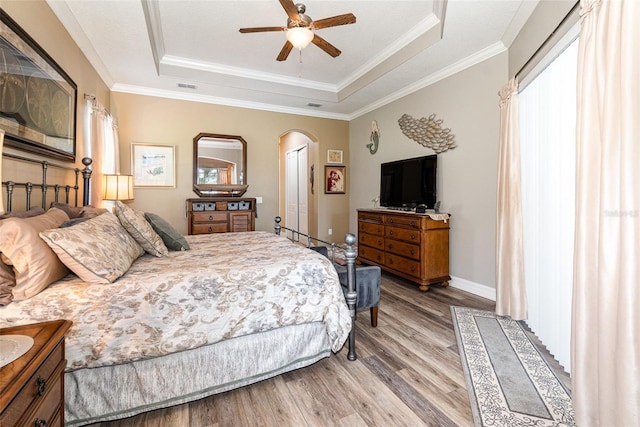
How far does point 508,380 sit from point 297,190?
19.7ft

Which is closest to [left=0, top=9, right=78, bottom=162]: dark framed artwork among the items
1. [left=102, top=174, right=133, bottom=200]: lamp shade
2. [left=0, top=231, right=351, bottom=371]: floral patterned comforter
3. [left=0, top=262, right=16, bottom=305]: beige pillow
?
[left=102, top=174, right=133, bottom=200]: lamp shade

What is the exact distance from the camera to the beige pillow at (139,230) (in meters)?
2.05

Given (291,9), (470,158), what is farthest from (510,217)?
(291,9)

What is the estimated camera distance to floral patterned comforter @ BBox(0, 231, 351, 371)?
1.43 m

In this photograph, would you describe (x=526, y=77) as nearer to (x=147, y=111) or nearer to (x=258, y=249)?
(x=258, y=249)

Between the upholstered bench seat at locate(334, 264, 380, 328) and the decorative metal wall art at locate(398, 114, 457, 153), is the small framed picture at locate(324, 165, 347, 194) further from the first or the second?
the upholstered bench seat at locate(334, 264, 380, 328)

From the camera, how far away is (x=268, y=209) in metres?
5.63

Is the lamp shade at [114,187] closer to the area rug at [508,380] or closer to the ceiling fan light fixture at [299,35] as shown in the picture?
the ceiling fan light fixture at [299,35]

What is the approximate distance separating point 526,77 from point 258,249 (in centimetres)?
277

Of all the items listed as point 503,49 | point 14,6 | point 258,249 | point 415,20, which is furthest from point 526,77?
point 14,6

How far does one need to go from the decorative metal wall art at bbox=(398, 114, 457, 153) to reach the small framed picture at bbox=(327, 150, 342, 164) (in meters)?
1.75

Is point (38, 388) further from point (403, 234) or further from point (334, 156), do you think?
point (334, 156)

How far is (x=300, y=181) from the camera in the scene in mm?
7238

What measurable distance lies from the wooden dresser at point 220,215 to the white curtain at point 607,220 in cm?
422
